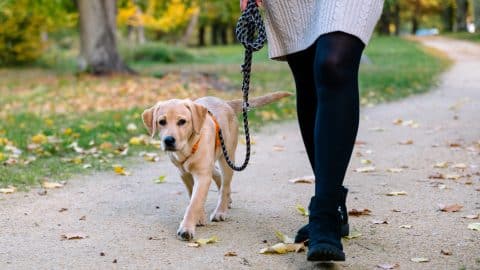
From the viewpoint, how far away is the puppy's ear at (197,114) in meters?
4.07

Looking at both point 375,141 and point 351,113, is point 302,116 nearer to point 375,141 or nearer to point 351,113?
point 351,113

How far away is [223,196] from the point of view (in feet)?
14.6

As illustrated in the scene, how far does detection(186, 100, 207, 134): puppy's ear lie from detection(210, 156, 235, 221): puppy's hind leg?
18.9 inches

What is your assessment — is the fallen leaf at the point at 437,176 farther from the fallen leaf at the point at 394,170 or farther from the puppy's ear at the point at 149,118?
the puppy's ear at the point at 149,118

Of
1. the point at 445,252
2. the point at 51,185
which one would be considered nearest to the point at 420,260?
the point at 445,252

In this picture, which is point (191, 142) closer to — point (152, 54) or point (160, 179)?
point (160, 179)

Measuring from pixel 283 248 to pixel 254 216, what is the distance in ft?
3.13

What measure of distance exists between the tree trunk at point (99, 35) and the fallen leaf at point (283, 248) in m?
14.3

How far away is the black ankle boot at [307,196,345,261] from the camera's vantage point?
3.04 metres

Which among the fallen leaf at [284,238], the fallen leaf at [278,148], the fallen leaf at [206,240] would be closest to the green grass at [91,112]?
the fallen leaf at [278,148]

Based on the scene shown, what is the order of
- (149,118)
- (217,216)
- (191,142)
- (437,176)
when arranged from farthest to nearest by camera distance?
(437,176) → (217,216) → (149,118) → (191,142)

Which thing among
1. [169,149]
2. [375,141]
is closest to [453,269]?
[169,149]

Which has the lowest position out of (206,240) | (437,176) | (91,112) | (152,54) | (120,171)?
(152,54)

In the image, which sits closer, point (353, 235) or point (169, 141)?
point (353, 235)
